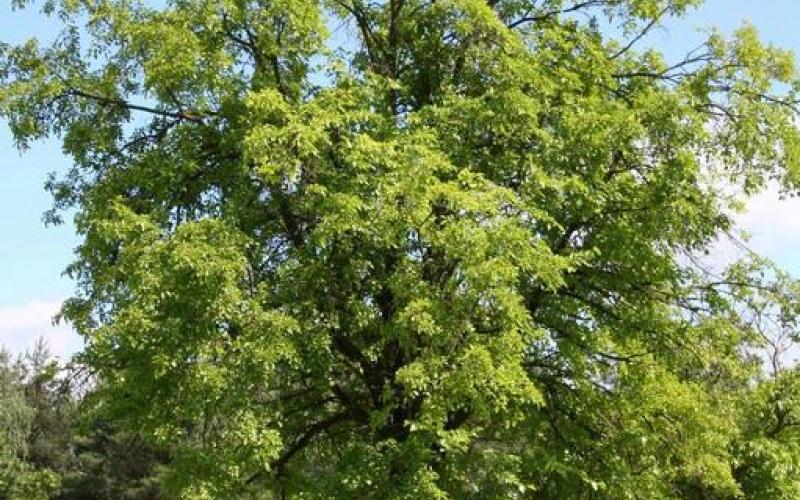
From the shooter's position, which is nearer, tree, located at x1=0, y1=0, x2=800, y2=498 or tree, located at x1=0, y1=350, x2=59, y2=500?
tree, located at x1=0, y1=0, x2=800, y2=498

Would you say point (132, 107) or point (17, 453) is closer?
point (132, 107)

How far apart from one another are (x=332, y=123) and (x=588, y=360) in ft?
15.3

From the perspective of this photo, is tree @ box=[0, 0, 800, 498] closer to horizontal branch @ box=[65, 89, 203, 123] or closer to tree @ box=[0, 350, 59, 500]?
horizontal branch @ box=[65, 89, 203, 123]

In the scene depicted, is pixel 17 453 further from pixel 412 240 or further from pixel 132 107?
pixel 412 240

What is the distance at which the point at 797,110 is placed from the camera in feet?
40.7

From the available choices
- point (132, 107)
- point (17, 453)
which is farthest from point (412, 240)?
point (17, 453)

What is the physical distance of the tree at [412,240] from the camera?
994 cm

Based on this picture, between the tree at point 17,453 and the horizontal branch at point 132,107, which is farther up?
the tree at point 17,453

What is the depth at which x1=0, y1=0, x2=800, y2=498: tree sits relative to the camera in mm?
9938

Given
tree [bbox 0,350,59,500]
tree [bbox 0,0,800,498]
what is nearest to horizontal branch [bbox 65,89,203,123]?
tree [bbox 0,0,800,498]

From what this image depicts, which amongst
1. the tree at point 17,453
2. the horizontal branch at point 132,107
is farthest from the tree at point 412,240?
the tree at point 17,453

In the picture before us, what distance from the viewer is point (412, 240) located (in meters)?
11.0

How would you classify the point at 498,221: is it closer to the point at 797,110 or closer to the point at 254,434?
the point at 254,434

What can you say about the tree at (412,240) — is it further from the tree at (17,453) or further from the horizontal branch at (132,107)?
the tree at (17,453)
